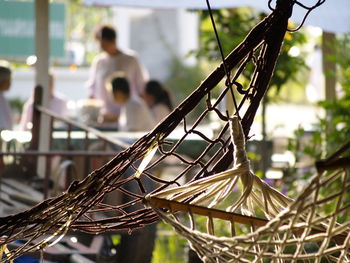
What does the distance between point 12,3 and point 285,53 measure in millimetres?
3434

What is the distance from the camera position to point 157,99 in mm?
12484

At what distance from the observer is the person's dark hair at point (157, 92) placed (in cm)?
1242

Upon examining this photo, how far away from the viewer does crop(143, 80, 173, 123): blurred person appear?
12.4 m

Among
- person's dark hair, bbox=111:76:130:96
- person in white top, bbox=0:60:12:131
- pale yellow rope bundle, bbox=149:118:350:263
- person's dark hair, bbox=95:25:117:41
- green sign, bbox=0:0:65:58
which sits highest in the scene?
person's dark hair, bbox=95:25:117:41

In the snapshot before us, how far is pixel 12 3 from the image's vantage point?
36.8 ft

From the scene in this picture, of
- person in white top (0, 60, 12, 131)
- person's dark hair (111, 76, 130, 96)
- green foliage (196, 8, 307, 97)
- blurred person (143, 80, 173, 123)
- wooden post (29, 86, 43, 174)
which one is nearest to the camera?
wooden post (29, 86, 43, 174)

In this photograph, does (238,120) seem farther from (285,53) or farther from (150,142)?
(285,53)

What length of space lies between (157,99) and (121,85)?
42.3 inches

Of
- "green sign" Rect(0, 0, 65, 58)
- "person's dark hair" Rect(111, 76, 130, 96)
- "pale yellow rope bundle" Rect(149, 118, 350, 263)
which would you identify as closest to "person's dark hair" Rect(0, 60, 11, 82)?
"green sign" Rect(0, 0, 65, 58)

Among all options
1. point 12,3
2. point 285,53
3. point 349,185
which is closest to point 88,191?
point 349,185

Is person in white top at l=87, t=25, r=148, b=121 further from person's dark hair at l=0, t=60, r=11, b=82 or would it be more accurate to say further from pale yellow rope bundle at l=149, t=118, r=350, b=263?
pale yellow rope bundle at l=149, t=118, r=350, b=263

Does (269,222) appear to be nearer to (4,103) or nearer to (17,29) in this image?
(4,103)

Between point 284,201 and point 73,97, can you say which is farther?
point 73,97

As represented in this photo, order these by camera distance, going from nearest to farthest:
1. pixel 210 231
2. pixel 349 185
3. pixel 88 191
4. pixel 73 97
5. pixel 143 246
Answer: pixel 349 185 → pixel 210 231 → pixel 88 191 → pixel 143 246 → pixel 73 97
